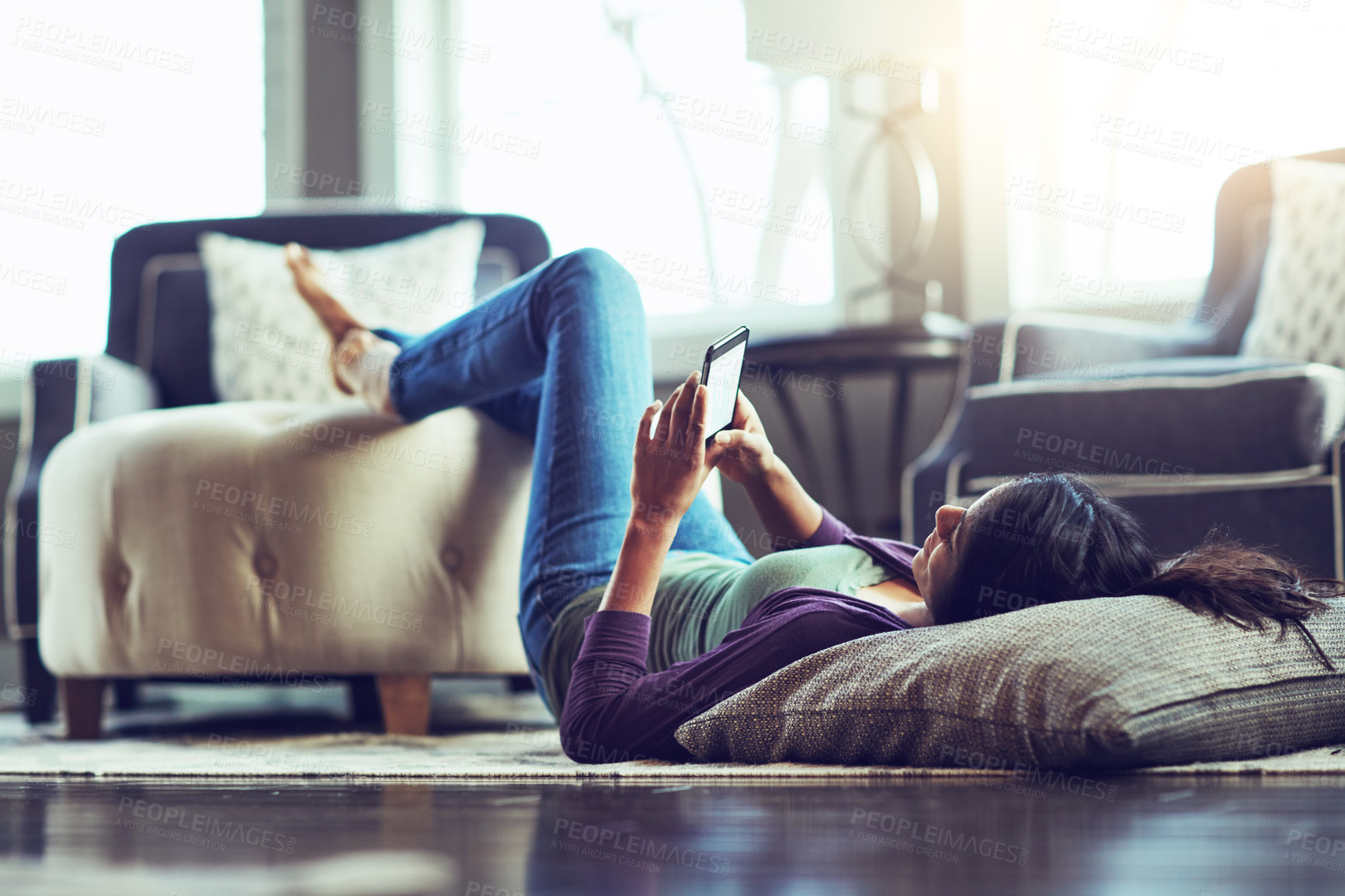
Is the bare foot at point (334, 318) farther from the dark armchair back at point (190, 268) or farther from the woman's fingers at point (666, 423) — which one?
the dark armchair back at point (190, 268)

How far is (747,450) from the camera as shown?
131 centimetres

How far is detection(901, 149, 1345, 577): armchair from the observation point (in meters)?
1.80

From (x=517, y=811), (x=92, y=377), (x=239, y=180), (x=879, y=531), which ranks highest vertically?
(x=239, y=180)

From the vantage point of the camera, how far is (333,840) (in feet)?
2.52

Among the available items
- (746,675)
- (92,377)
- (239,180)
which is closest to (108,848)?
(746,675)

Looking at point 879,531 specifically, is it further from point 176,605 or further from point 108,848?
point 108,848

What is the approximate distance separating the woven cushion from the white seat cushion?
0.68 meters

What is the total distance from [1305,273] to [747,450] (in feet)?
5.03

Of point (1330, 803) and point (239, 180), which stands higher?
point (239, 180)

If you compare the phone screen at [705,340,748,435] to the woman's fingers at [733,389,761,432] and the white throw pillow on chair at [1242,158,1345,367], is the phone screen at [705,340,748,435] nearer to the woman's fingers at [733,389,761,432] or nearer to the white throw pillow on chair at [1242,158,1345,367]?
the woman's fingers at [733,389,761,432]

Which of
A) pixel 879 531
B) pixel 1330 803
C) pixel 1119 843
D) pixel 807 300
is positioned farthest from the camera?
pixel 807 300

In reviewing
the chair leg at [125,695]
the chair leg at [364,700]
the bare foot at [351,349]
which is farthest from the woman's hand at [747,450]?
the chair leg at [125,695]

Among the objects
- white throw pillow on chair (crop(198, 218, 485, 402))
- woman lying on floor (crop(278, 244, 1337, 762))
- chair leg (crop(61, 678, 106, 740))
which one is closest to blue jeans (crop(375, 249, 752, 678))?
woman lying on floor (crop(278, 244, 1337, 762))

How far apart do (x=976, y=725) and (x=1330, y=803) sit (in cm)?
25
